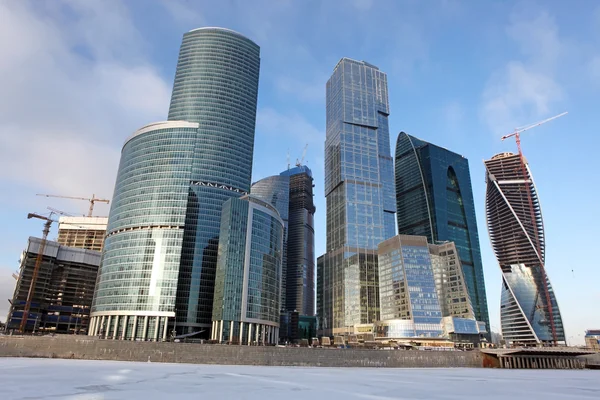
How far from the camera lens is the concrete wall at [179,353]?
356ft

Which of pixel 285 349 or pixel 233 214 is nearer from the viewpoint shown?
pixel 285 349

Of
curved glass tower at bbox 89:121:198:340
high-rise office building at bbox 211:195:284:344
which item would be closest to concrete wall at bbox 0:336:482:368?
high-rise office building at bbox 211:195:284:344

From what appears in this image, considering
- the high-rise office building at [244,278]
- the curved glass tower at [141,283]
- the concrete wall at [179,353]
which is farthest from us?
the curved glass tower at [141,283]

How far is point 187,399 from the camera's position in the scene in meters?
33.8

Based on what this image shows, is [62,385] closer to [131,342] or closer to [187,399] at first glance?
[187,399]

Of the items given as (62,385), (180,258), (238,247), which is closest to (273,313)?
(238,247)

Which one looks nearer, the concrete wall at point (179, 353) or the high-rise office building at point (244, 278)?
the concrete wall at point (179, 353)

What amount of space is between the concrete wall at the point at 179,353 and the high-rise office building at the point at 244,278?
6357 centimetres

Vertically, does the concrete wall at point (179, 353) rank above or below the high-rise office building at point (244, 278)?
below

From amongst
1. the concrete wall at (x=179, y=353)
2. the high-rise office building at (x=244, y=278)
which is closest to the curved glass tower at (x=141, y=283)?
the high-rise office building at (x=244, y=278)

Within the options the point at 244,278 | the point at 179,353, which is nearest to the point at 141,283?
the point at 244,278

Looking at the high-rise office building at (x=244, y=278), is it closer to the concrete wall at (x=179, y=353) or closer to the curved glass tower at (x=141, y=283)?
the curved glass tower at (x=141, y=283)

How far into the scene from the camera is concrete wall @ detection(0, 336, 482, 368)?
108 metres

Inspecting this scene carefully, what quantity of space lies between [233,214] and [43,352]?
92.1m
